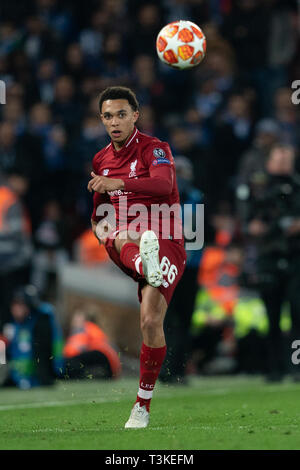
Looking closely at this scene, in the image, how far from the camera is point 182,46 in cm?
846

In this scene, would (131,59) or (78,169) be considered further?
(131,59)

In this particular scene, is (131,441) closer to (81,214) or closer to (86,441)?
(86,441)

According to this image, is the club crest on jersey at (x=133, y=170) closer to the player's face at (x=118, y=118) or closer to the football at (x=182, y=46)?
the player's face at (x=118, y=118)

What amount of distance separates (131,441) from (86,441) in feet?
0.90

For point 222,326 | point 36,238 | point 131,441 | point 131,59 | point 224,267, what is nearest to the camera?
point 131,441

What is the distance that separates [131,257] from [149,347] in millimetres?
593

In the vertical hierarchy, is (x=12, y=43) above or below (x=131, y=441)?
above

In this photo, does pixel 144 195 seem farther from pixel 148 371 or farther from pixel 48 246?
pixel 48 246

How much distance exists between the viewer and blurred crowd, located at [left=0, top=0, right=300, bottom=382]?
1288 centimetres

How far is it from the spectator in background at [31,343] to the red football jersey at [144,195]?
365 centimetres

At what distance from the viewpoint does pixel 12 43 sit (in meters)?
15.7

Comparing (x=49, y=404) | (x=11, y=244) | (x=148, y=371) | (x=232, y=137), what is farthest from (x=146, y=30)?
(x=148, y=371)
